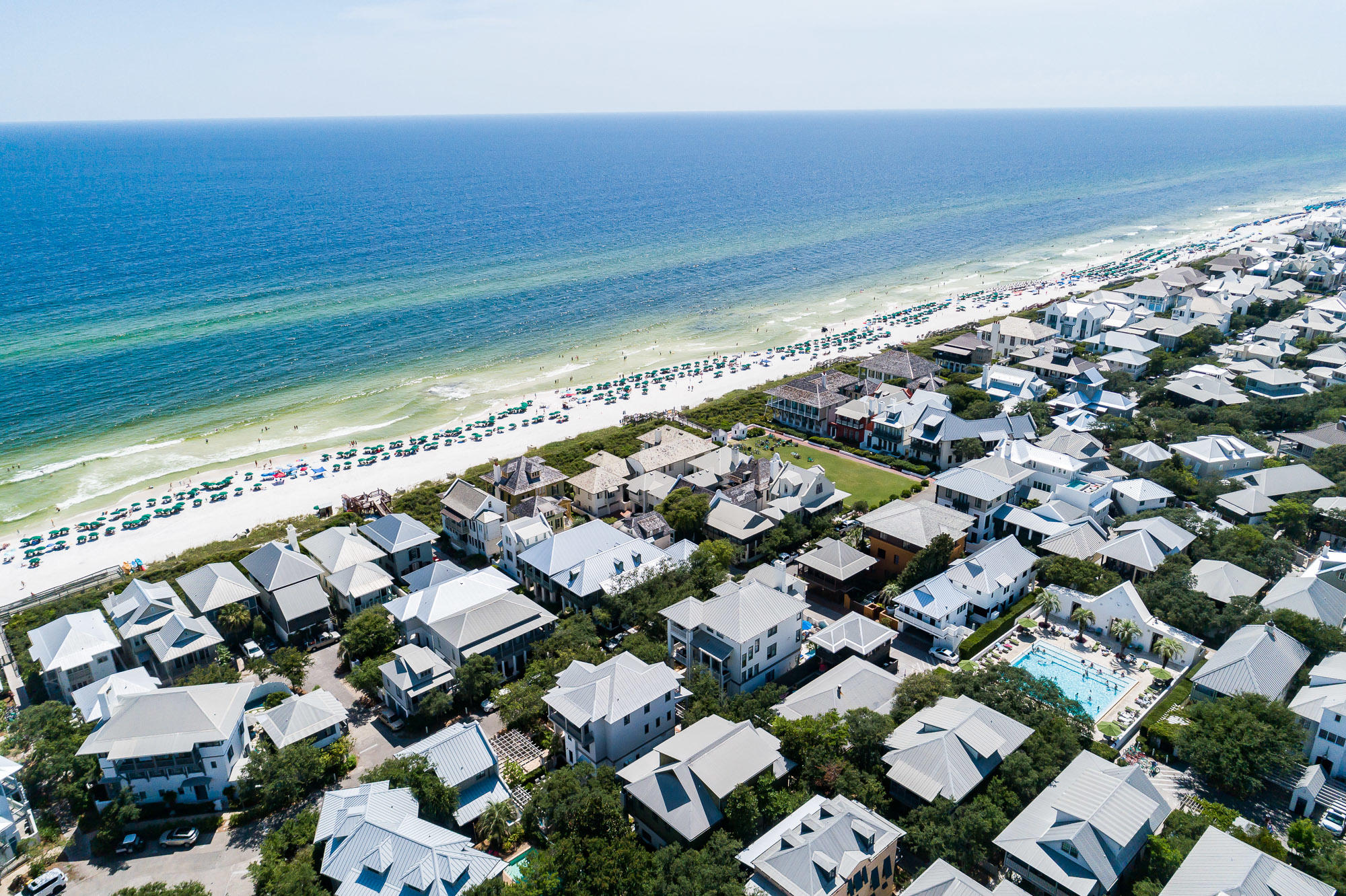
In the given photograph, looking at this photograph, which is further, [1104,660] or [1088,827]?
[1104,660]

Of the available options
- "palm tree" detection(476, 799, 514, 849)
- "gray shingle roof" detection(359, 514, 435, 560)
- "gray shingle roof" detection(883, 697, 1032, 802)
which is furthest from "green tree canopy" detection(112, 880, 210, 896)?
"gray shingle roof" detection(883, 697, 1032, 802)

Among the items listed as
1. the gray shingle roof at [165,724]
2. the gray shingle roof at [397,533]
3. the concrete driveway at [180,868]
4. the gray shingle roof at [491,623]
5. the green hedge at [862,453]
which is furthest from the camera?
the green hedge at [862,453]

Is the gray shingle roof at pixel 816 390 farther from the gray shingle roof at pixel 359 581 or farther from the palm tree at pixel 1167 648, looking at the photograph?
the gray shingle roof at pixel 359 581

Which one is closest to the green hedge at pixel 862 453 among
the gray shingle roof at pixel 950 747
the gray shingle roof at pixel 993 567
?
the gray shingle roof at pixel 993 567

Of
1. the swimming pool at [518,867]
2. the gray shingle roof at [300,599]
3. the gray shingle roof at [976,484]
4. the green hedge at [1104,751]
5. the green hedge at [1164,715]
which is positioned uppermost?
the gray shingle roof at [976,484]

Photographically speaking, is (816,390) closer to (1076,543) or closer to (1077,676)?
(1076,543)

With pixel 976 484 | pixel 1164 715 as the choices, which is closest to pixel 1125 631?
pixel 1164 715
